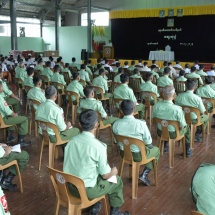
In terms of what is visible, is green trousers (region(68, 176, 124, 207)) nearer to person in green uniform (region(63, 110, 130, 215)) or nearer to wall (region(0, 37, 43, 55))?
person in green uniform (region(63, 110, 130, 215))

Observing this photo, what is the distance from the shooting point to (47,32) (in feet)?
74.3

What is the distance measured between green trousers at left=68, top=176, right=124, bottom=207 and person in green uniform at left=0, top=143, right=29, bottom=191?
3.32ft

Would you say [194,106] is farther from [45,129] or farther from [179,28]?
[179,28]

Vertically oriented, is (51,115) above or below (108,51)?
below

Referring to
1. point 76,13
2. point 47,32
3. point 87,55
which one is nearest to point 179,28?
point 87,55

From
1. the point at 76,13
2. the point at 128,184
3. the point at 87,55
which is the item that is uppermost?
the point at 76,13

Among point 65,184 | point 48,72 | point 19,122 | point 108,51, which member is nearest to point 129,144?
point 65,184

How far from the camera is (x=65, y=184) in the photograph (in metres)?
2.64

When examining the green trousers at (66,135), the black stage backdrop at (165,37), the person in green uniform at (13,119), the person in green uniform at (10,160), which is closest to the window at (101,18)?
the black stage backdrop at (165,37)

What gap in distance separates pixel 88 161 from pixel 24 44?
64.8 feet

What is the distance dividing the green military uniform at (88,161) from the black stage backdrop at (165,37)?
15.9m

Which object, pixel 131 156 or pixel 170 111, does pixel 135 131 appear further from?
pixel 170 111

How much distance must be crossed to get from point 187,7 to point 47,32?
1043cm

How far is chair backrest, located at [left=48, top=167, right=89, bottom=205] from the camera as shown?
2.56 meters
